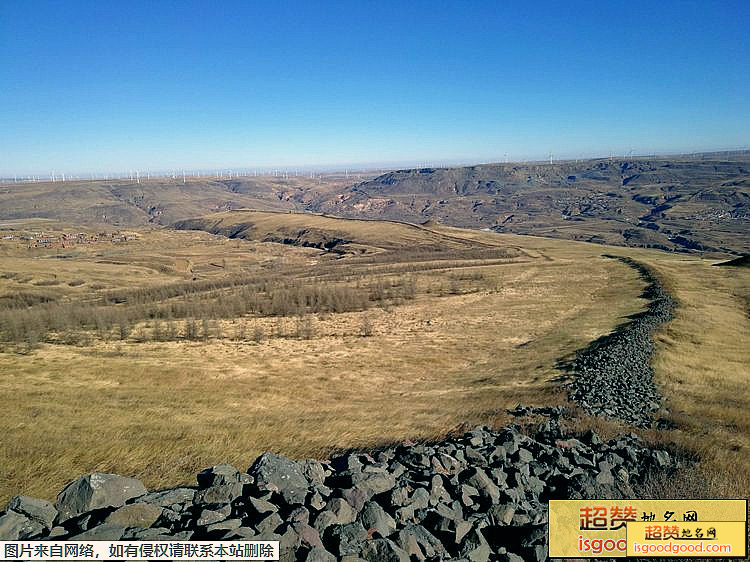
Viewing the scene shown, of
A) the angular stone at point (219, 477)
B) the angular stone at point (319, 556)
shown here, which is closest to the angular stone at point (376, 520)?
the angular stone at point (319, 556)

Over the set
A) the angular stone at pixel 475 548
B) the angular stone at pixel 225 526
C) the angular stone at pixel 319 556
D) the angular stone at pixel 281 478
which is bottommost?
the angular stone at pixel 475 548

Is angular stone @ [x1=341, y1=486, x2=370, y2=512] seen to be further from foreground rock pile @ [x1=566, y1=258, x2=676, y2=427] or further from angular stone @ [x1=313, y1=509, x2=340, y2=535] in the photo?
foreground rock pile @ [x1=566, y1=258, x2=676, y2=427]

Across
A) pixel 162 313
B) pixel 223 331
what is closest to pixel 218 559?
pixel 223 331

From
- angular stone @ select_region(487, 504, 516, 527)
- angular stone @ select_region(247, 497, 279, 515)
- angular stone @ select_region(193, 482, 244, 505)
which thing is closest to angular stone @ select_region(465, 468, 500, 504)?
angular stone @ select_region(487, 504, 516, 527)

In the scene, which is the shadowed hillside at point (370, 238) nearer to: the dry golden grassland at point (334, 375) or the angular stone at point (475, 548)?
the dry golden grassland at point (334, 375)

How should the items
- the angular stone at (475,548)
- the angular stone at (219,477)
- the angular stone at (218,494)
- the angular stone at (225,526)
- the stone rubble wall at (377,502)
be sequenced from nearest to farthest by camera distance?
1. the angular stone at (225,526)
2. the stone rubble wall at (377,502)
3. the angular stone at (475,548)
4. the angular stone at (218,494)
5. the angular stone at (219,477)

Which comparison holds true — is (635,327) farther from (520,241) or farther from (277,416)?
(520,241)
